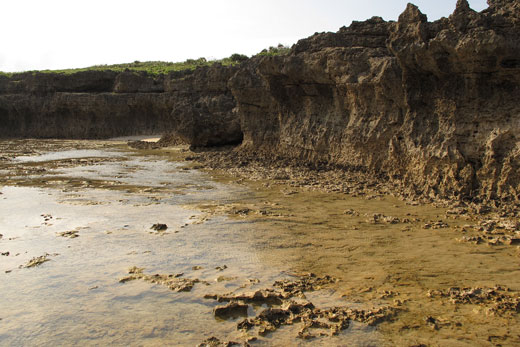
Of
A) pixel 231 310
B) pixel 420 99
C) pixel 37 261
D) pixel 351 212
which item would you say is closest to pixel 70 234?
pixel 37 261

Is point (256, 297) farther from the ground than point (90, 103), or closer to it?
closer to it

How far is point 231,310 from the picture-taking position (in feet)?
13.6

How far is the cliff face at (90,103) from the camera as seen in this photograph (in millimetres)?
32281

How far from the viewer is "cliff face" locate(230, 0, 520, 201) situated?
798 centimetres

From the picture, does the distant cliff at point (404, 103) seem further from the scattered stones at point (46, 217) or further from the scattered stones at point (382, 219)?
the scattered stones at point (46, 217)

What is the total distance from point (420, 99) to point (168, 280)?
7.10 meters

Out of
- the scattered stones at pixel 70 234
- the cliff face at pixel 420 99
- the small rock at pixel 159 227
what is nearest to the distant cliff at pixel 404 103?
the cliff face at pixel 420 99

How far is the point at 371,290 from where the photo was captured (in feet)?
14.8

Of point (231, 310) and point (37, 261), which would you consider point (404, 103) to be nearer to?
point (231, 310)

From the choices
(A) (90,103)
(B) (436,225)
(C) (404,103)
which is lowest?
(B) (436,225)

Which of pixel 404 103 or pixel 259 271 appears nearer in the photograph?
pixel 259 271

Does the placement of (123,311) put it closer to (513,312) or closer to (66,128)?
(513,312)

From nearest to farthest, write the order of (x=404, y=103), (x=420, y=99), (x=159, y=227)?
(x=159, y=227) → (x=420, y=99) → (x=404, y=103)

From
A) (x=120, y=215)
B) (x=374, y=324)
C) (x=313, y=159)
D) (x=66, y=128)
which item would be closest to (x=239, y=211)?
(x=120, y=215)
